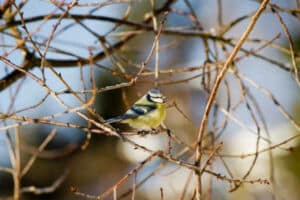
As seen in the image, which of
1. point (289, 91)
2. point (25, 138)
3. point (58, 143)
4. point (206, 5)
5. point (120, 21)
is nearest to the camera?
point (120, 21)

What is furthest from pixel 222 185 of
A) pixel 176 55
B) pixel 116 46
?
pixel 116 46

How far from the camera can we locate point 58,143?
9.65m

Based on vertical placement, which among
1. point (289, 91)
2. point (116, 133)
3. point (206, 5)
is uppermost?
point (206, 5)

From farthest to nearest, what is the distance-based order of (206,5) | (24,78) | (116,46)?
1. (206,5)
2. (116,46)
3. (24,78)

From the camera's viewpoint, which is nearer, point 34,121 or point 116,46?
point 34,121

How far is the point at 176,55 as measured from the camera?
11867mm

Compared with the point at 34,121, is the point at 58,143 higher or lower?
higher

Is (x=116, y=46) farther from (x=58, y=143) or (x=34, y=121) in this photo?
(x=58, y=143)

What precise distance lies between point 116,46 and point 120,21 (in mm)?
276

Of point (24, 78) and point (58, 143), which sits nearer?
point (24, 78)

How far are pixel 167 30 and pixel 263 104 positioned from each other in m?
5.92

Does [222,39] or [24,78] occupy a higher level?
[222,39]

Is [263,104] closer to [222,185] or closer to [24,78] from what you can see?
[222,185]

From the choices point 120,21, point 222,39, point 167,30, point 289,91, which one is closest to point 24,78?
point 120,21
